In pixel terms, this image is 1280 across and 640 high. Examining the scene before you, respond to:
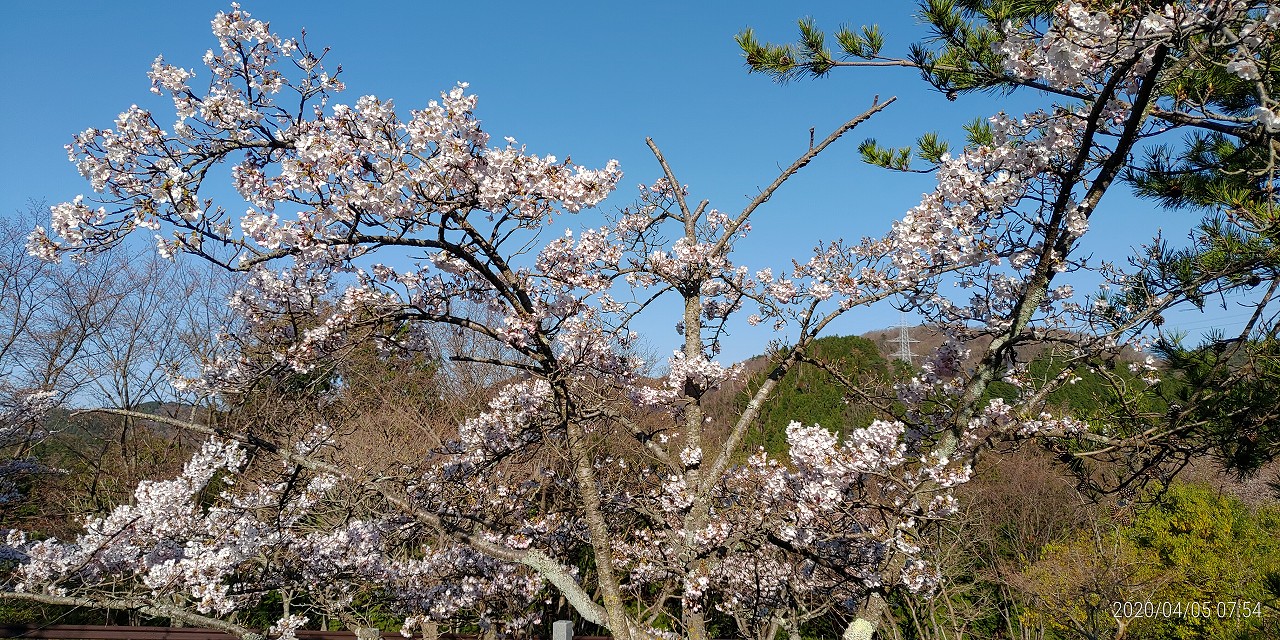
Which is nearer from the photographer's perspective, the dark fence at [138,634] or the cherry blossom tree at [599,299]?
the cherry blossom tree at [599,299]

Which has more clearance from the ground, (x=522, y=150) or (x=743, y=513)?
(x=522, y=150)

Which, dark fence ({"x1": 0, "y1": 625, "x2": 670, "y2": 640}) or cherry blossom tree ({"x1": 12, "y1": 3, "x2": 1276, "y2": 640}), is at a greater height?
cherry blossom tree ({"x1": 12, "y1": 3, "x2": 1276, "y2": 640})

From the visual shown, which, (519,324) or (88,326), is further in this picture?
(88,326)

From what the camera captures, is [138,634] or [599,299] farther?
[138,634]

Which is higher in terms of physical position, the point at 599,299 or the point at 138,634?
the point at 599,299

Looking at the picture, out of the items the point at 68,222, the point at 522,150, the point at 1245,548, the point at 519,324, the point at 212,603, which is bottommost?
the point at 1245,548

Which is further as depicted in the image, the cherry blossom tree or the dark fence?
the dark fence

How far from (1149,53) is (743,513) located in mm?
3351

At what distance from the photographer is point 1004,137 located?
2885 mm

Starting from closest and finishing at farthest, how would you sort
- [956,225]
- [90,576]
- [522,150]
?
[522,150] < [956,225] < [90,576]

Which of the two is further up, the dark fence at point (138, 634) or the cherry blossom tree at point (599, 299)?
the cherry blossom tree at point (599, 299)

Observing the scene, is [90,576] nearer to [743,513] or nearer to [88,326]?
[743,513]

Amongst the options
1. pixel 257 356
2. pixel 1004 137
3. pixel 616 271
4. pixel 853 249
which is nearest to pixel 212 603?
pixel 257 356

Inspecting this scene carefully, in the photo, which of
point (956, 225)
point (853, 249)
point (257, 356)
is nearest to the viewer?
point (956, 225)
